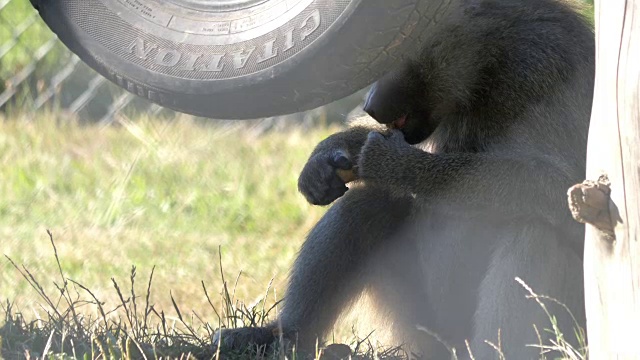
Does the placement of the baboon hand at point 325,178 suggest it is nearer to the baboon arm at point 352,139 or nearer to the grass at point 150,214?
the baboon arm at point 352,139

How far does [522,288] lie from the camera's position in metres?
3.66

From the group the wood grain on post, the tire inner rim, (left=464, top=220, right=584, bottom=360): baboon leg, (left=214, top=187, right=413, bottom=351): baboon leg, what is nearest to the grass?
(left=214, top=187, right=413, bottom=351): baboon leg

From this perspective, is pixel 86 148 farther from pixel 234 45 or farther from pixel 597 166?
pixel 597 166

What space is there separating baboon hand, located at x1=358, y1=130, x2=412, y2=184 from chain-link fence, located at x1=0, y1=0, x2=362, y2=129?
4.34 m

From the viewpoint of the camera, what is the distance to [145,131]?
24.7 ft

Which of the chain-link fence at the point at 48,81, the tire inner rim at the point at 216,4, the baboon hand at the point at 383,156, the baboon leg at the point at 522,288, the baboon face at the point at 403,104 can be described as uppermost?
the chain-link fence at the point at 48,81

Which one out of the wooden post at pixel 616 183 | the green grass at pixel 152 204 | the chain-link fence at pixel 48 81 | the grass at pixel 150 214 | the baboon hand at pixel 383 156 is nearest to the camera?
the wooden post at pixel 616 183

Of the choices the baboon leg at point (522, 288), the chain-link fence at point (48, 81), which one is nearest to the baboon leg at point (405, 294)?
the baboon leg at point (522, 288)

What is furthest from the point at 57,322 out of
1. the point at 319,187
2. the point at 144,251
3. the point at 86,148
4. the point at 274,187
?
the point at 86,148

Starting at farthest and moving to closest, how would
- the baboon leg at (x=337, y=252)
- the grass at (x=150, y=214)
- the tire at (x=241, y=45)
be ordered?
the grass at (x=150, y=214) < the baboon leg at (x=337, y=252) < the tire at (x=241, y=45)

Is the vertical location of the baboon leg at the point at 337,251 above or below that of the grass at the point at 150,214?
below

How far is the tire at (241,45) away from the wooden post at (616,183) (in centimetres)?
64

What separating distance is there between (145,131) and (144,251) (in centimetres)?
165

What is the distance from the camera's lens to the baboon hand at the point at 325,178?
4074mm
